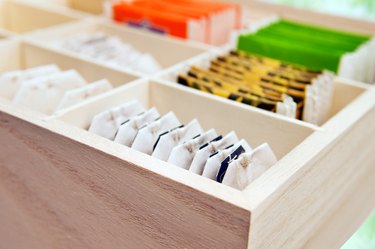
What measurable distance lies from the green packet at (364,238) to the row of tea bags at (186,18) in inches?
33.1

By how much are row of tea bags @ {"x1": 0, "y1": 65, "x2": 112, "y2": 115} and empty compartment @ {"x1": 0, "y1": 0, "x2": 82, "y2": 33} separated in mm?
598

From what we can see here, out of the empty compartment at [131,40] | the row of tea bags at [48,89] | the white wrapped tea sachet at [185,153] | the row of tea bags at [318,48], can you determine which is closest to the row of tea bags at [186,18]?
the empty compartment at [131,40]

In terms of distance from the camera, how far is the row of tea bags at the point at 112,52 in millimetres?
1633

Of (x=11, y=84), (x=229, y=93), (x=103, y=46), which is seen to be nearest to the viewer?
(x=229, y=93)

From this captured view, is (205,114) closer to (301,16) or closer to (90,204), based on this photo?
(90,204)

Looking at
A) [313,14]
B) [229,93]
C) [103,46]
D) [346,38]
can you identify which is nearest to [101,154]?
[229,93]

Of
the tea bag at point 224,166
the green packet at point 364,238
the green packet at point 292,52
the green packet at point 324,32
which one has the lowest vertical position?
the green packet at point 364,238

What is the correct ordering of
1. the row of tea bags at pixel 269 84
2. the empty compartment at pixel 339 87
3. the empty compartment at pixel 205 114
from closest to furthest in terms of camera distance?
the empty compartment at pixel 205 114, the row of tea bags at pixel 269 84, the empty compartment at pixel 339 87

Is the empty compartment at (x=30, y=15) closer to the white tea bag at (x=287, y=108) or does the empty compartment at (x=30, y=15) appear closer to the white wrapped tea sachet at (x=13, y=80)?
the white wrapped tea sachet at (x=13, y=80)

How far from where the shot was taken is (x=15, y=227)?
1176mm

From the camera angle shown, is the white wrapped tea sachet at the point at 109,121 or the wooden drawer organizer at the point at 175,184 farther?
the white wrapped tea sachet at the point at 109,121

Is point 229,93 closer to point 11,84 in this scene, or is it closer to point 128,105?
point 128,105

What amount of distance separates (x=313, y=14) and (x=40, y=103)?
1.07 metres

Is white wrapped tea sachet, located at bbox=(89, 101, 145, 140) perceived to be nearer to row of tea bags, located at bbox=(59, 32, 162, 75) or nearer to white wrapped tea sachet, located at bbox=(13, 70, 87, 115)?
white wrapped tea sachet, located at bbox=(13, 70, 87, 115)
